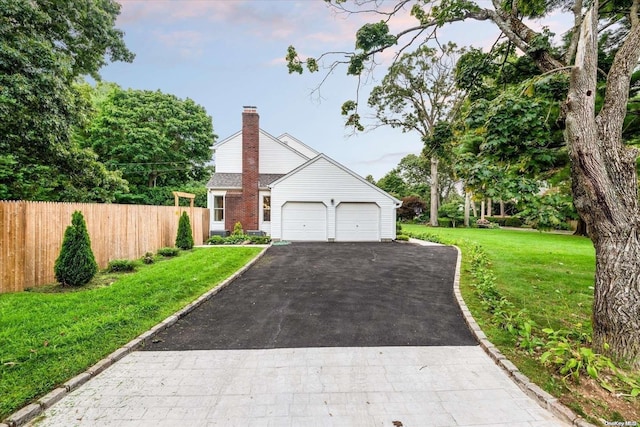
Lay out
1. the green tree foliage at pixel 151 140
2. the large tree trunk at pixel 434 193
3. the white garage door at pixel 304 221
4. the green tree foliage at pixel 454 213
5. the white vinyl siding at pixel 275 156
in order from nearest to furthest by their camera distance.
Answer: the white garage door at pixel 304 221 → the white vinyl siding at pixel 275 156 → the green tree foliage at pixel 151 140 → the large tree trunk at pixel 434 193 → the green tree foliage at pixel 454 213

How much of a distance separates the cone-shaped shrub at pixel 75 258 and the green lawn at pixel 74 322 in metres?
0.46

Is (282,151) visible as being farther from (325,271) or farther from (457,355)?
(457,355)

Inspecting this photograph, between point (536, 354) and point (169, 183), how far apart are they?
96.3 ft

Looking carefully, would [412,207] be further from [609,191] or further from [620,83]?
[609,191]

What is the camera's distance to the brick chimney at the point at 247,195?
16.8m

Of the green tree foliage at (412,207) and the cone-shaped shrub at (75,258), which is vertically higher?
the green tree foliage at (412,207)

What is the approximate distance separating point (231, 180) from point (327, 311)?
47.2ft

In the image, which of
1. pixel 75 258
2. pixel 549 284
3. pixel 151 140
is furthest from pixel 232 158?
pixel 549 284

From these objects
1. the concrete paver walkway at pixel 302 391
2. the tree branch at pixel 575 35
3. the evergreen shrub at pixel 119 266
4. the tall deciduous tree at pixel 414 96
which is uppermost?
the tall deciduous tree at pixel 414 96

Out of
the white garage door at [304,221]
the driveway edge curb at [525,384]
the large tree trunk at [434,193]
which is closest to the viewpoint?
the driveway edge curb at [525,384]

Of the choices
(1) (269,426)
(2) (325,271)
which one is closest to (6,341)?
(1) (269,426)

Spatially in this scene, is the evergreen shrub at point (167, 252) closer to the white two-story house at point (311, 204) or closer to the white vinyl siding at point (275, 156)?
the white two-story house at point (311, 204)

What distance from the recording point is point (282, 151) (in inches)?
776

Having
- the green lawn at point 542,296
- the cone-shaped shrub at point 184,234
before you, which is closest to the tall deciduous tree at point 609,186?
the green lawn at point 542,296
